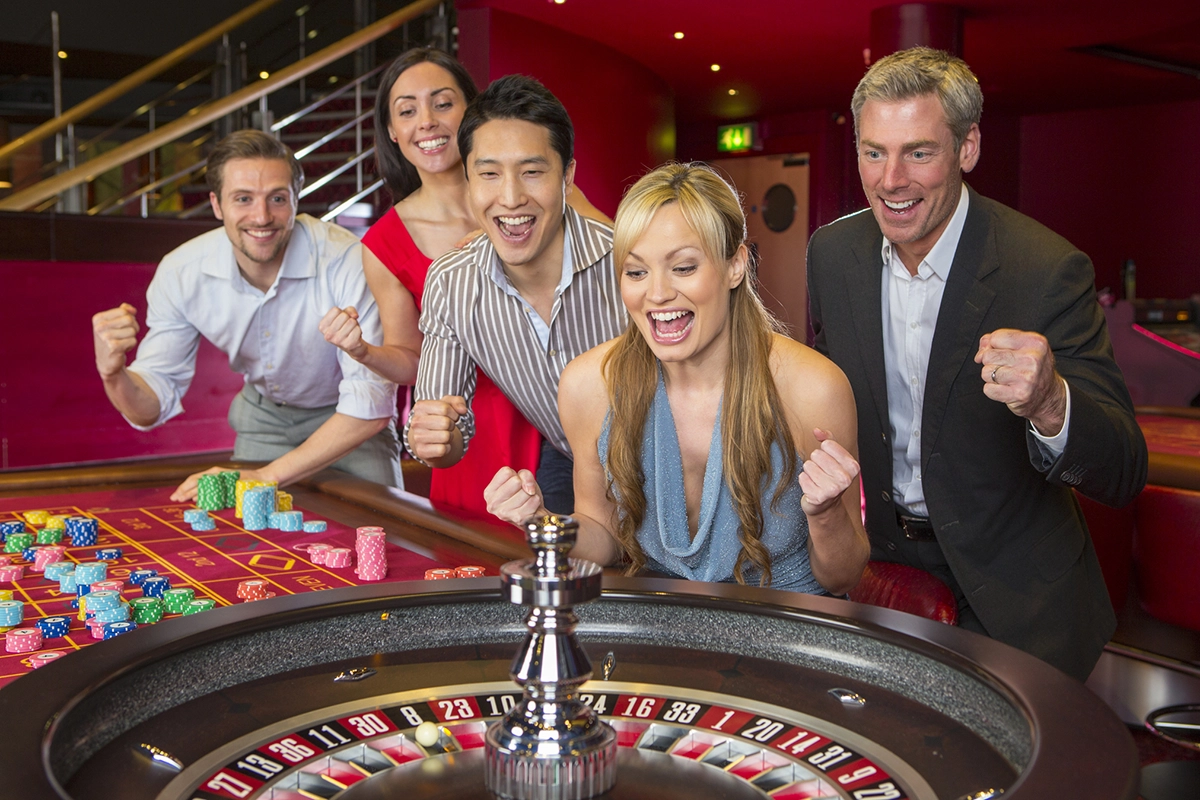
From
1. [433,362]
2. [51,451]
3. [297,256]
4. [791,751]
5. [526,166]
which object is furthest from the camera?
[51,451]

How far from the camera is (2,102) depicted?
307 inches

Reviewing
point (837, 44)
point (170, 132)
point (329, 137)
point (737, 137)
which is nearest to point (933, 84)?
point (170, 132)

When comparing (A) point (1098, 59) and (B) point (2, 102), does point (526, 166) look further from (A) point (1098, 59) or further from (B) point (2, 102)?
(A) point (1098, 59)

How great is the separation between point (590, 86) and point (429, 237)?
546 centimetres

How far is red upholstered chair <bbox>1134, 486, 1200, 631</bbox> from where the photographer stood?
2.45m

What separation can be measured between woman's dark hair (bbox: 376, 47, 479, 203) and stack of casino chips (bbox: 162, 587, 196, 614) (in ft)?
5.52

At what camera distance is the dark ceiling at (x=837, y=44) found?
22.9 feet

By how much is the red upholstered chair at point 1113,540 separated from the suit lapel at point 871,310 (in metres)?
0.84

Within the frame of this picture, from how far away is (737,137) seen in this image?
37.7ft

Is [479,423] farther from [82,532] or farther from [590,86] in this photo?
[590,86]

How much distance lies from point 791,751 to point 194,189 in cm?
702

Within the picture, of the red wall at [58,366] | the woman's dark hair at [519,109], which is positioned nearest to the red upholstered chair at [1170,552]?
the woman's dark hair at [519,109]

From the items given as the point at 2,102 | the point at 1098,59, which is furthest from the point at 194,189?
the point at 1098,59

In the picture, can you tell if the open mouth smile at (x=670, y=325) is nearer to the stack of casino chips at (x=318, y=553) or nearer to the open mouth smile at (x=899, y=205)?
the open mouth smile at (x=899, y=205)
